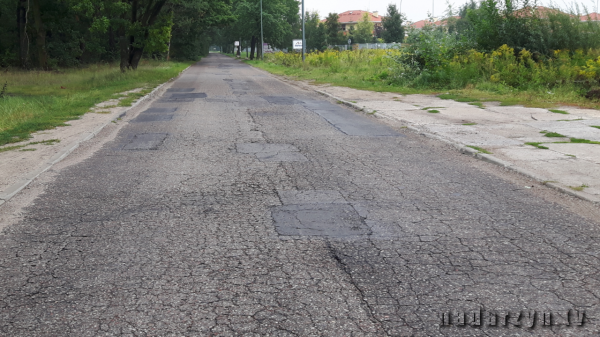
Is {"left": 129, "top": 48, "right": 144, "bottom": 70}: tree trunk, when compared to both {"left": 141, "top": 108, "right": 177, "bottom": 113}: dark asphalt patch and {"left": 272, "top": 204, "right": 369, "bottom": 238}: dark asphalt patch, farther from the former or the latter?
{"left": 272, "top": 204, "right": 369, "bottom": 238}: dark asphalt patch

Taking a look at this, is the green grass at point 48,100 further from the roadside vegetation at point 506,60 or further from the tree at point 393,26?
the tree at point 393,26

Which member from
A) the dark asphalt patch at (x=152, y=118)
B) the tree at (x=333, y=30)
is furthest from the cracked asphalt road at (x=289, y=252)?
the tree at (x=333, y=30)

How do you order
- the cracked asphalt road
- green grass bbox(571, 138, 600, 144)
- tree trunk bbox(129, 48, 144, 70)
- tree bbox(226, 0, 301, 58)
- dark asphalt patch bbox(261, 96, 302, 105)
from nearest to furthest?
the cracked asphalt road → green grass bbox(571, 138, 600, 144) → dark asphalt patch bbox(261, 96, 302, 105) → tree trunk bbox(129, 48, 144, 70) → tree bbox(226, 0, 301, 58)

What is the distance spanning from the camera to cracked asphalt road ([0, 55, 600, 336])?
3.57m

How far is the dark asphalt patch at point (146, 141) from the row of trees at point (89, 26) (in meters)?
18.7

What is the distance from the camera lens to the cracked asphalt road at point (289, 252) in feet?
11.7

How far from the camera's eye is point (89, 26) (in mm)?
46031

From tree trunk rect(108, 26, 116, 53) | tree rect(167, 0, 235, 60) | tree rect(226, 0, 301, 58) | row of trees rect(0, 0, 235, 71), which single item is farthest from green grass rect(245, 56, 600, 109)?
tree rect(226, 0, 301, 58)

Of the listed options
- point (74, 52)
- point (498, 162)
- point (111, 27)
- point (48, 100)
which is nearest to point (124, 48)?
point (111, 27)

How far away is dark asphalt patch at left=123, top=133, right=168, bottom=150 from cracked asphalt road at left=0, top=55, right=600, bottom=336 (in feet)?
4.84

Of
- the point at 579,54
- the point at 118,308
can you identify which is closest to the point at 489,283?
the point at 118,308

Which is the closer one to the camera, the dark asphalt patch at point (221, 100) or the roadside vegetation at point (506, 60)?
the roadside vegetation at point (506, 60)

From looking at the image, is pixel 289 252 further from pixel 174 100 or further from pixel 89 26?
pixel 89 26

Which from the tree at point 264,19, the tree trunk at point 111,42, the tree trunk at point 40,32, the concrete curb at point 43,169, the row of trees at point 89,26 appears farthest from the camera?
the tree at point 264,19
